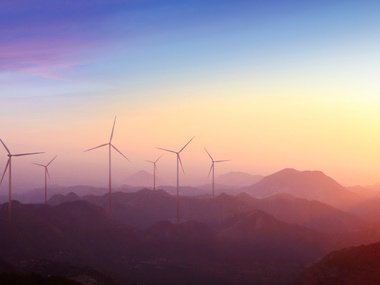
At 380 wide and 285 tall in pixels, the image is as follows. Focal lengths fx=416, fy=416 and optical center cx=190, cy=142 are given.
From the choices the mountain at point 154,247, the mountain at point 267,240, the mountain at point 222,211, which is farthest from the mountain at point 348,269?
the mountain at point 222,211

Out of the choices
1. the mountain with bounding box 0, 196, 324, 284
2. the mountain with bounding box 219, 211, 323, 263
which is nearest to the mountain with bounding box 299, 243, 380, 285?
the mountain with bounding box 0, 196, 324, 284

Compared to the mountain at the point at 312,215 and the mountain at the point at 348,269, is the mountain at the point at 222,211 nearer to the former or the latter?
the mountain at the point at 312,215

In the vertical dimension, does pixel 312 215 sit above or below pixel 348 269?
below

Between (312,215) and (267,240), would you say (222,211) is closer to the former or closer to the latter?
(312,215)

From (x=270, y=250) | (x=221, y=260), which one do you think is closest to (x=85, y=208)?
(x=221, y=260)

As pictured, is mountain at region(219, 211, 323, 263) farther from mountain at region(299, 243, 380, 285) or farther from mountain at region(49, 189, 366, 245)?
mountain at region(299, 243, 380, 285)

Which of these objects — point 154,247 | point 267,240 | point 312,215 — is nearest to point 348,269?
point 267,240

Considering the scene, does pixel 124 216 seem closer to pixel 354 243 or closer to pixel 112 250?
pixel 112 250

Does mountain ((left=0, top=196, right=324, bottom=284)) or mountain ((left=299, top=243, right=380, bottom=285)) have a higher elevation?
mountain ((left=299, top=243, right=380, bottom=285))
